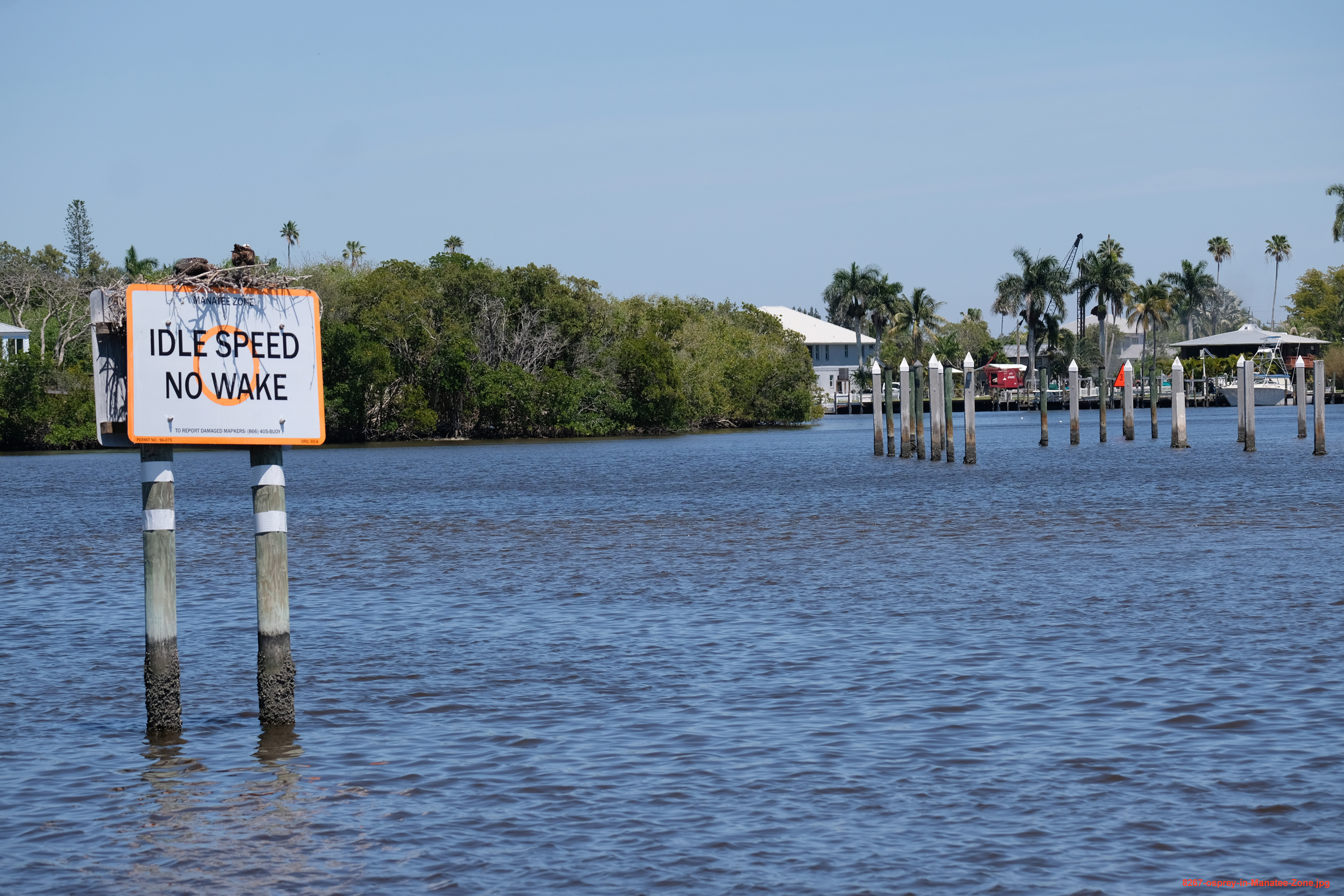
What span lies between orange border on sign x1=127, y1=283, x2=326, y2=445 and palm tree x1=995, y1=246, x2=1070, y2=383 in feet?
409

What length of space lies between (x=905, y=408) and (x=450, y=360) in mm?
37480

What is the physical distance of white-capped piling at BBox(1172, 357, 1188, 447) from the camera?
60.3 meters

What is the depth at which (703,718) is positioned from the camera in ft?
38.0

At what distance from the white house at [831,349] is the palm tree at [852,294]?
3807mm

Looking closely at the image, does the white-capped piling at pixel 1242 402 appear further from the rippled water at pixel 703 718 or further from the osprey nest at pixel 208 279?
the osprey nest at pixel 208 279

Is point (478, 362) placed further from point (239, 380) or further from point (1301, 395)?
point (239, 380)

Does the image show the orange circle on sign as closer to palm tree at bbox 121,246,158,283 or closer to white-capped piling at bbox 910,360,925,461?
white-capped piling at bbox 910,360,925,461

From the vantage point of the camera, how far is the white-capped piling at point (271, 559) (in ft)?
33.8

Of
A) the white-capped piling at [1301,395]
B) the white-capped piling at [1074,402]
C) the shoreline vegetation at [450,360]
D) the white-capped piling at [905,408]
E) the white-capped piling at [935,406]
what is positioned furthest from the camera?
the shoreline vegetation at [450,360]

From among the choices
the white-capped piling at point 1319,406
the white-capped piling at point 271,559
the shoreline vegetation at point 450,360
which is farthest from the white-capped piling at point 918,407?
the white-capped piling at point 271,559

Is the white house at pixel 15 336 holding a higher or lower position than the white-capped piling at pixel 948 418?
higher

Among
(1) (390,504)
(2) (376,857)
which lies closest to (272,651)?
(2) (376,857)

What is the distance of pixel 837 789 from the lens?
31.0 feet

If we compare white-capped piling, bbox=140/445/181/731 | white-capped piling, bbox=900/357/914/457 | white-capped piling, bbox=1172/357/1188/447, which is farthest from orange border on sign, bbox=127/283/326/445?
white-capped piling, bbox=1172/357/1188/447
